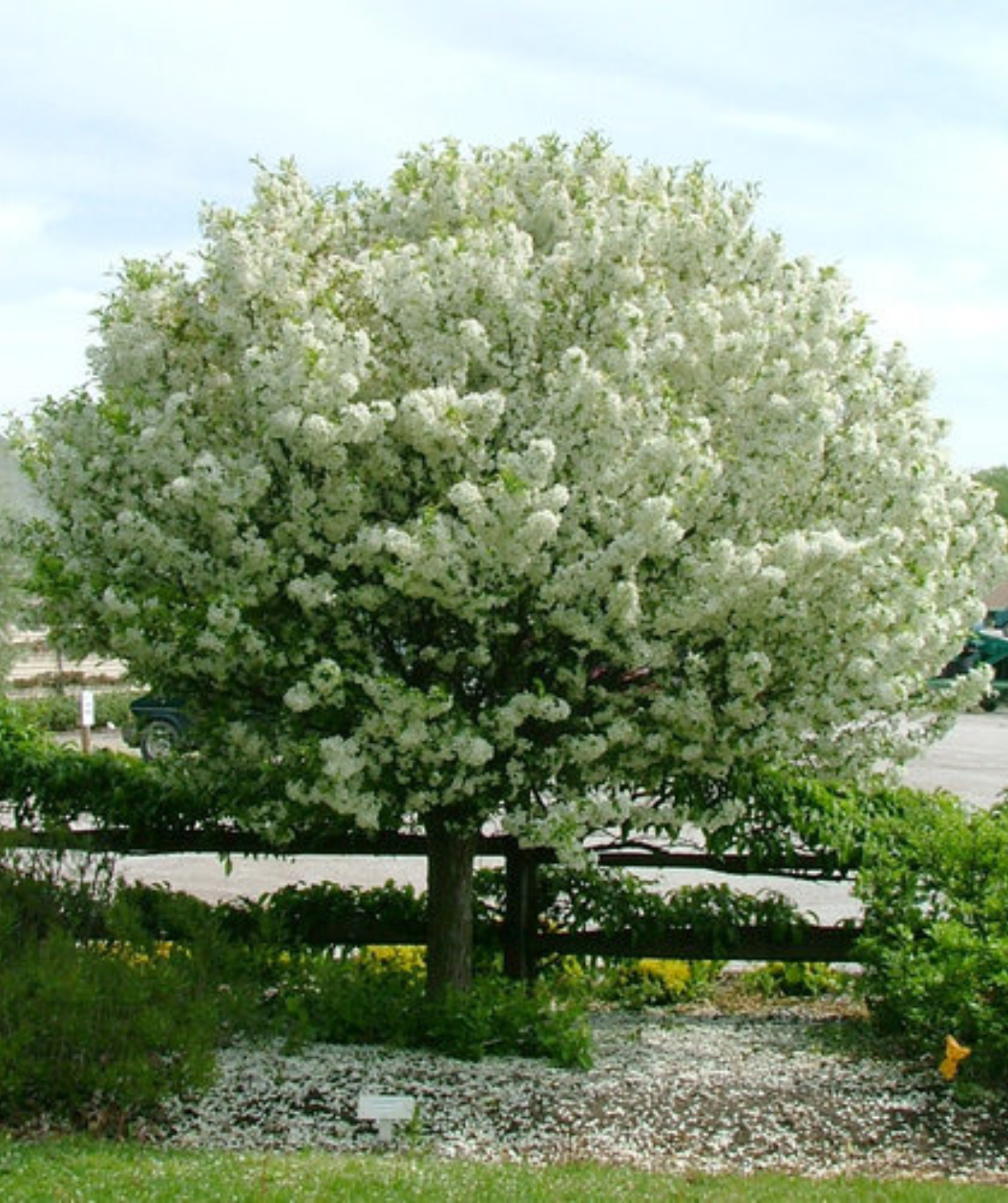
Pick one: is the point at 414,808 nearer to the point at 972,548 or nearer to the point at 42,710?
the point at 972,548

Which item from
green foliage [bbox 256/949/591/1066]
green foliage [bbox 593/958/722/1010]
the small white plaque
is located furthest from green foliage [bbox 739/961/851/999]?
the small white plaque

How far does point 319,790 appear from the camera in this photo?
6.48 meters

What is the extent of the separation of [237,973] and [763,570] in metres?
2.97

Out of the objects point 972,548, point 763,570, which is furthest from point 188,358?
point 972,548

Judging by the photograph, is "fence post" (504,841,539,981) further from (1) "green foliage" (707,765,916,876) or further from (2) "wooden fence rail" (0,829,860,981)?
(1) "green foliage" (707,765,916,876)

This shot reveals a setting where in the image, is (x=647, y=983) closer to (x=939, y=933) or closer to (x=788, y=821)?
(x=788, y=821)

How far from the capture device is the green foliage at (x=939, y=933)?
6711mm

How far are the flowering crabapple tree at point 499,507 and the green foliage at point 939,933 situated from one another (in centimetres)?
60

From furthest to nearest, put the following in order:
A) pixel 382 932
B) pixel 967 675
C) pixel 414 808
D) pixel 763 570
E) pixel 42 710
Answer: pixel 42 710, pixel 382 932, pixel 967 675, pixel 414 808, pixel 763 570

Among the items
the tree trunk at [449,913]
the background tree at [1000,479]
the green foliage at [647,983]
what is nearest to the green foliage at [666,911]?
the green foliage at [647,983]

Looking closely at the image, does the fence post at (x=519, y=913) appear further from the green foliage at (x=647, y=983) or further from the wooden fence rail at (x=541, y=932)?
the green foliage at (x=647, y=983)

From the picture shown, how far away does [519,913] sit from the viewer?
800cm

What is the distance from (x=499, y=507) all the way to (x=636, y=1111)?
248cm

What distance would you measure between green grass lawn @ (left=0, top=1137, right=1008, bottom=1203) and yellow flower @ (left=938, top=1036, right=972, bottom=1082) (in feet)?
3.21
